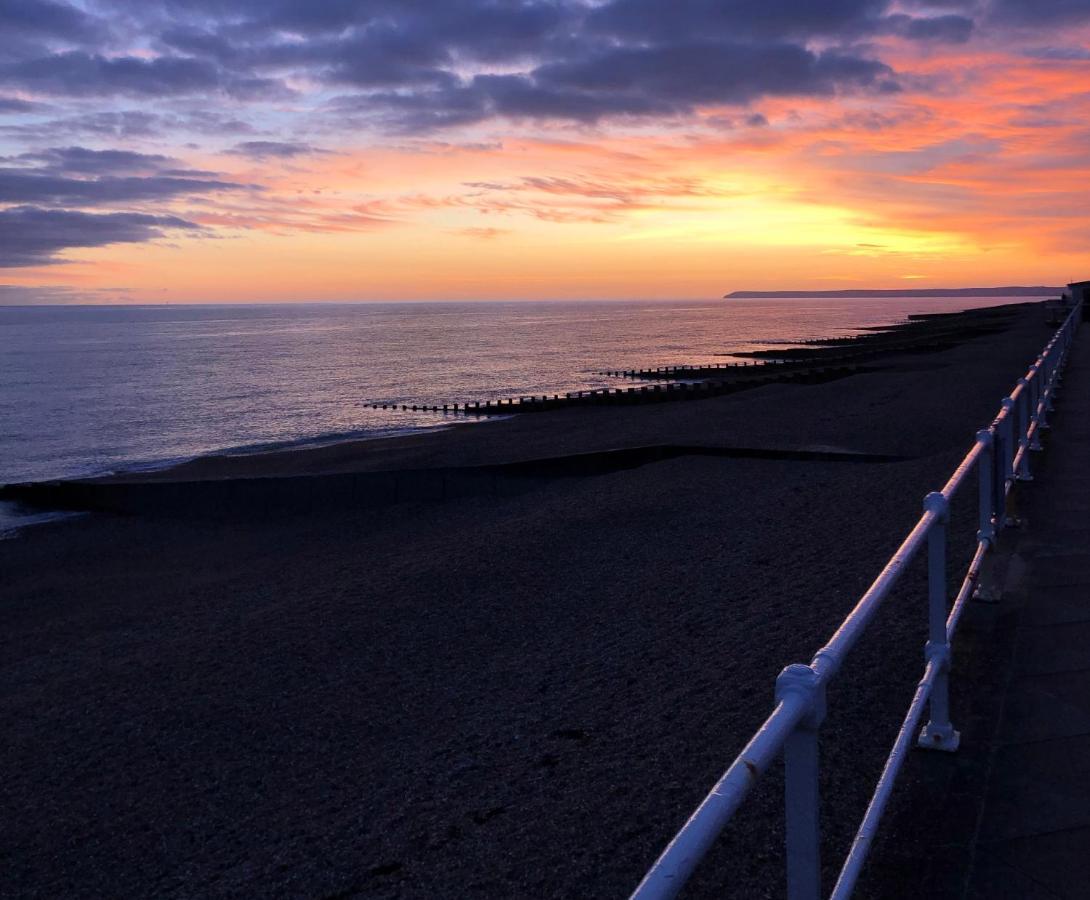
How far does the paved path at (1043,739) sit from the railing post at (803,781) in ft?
4.34

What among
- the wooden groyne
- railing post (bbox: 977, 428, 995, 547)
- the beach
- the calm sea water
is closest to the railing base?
the beach

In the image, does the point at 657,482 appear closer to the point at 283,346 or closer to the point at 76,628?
the point at 76,628

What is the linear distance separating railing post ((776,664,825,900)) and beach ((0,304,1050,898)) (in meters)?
1.28

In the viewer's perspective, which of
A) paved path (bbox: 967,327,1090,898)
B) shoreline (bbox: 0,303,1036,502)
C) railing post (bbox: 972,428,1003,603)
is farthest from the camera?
shoreline (bbox: 0,303,1036,502)

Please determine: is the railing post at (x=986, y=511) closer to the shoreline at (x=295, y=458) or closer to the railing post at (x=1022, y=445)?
the railing post at (x=1022, y=445)

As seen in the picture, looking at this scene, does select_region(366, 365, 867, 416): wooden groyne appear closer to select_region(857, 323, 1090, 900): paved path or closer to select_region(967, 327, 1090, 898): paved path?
select_region(967, 327, 1090, 898): paved path

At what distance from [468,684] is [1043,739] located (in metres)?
5.37

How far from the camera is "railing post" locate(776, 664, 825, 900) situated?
85.4 inches

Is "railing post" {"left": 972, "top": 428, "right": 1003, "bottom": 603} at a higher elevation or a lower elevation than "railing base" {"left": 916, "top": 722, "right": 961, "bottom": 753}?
higher

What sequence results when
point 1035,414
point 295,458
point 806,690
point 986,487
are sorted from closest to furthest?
point 806,690 < point 986,487 < point 1035,414 < point 295,458

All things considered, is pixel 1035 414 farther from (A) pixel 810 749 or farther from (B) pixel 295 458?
(B) pixel 295 458

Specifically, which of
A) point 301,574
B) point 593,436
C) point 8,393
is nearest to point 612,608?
point 301,574

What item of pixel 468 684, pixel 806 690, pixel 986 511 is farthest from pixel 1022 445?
pixel 806 690

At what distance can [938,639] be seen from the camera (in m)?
4.21
